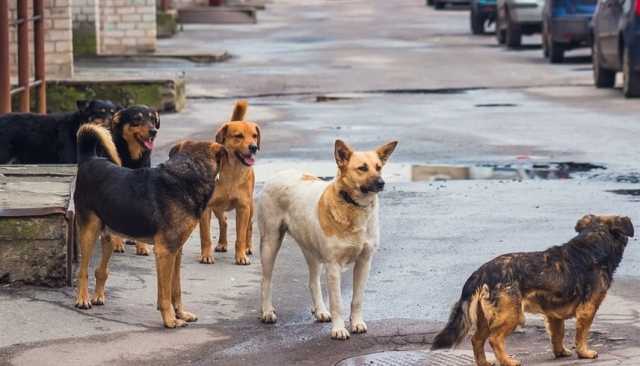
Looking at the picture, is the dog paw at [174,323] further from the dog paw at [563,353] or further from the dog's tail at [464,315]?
the dog paw at [563,353]

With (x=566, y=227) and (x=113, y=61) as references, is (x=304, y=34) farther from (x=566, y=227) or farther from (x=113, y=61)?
(x=566, y=227)

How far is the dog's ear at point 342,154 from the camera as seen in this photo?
8.53 meters

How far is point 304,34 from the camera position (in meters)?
40.4

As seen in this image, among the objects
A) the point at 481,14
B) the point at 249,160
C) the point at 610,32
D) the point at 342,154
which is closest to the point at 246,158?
the point at 249,160

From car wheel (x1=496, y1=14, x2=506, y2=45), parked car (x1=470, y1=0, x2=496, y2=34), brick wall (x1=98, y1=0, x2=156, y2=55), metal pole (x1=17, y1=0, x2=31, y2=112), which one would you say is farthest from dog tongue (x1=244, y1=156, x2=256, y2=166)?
parked car (x1=470, y1=0, x2=496, y2=34)

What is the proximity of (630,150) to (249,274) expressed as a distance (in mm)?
6973

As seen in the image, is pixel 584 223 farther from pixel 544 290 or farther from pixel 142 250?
pixel 142 250

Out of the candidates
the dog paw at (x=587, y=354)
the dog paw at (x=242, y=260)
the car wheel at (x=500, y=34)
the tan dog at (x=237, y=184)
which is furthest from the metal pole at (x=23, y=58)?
the car wheel at (x=500, y=34)

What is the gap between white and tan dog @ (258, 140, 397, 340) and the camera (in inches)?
337

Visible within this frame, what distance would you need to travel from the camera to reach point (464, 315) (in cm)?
761

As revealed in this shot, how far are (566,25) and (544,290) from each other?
22266 mm

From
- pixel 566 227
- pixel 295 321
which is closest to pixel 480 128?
pixel 566 227

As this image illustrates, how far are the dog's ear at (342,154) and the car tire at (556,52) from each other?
A: 21471 millimetres

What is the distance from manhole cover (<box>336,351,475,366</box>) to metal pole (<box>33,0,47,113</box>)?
11503 millimetres
